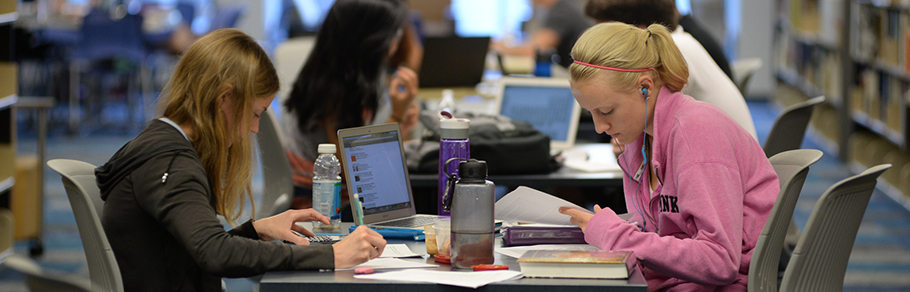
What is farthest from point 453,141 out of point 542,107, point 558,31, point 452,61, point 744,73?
point 558,31

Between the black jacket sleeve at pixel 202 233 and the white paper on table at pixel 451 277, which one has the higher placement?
the black jacket sleeve at pixel 202 233

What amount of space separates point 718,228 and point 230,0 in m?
9.94

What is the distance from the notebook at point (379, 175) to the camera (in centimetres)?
172

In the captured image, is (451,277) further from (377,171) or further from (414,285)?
(377,171)

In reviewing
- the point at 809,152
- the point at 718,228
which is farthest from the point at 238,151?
the point at 809,152

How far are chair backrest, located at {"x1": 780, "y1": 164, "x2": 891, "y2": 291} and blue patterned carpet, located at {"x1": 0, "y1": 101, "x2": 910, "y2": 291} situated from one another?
1.95 m

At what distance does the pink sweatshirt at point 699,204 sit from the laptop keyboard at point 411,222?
428 mm

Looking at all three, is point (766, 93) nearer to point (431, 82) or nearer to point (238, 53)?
point (431, 82)

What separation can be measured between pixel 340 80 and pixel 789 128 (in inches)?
52.9

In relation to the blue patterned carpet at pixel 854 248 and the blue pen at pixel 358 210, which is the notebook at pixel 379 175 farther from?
the blue patterned carpet at pixel 854 248

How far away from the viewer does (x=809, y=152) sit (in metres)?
1.61

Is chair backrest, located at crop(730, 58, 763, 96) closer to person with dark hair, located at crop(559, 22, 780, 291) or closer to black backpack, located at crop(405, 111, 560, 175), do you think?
black backpack, located at crop(405, 111, 560, 175)

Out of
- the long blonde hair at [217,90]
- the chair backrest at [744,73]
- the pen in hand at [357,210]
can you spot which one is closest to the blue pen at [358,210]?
the pen in hand at [357,210]

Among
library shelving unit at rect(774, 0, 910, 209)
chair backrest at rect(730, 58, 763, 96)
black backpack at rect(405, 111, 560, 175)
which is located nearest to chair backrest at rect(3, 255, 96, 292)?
black backpack at rect(405, 111, 560, 175)
